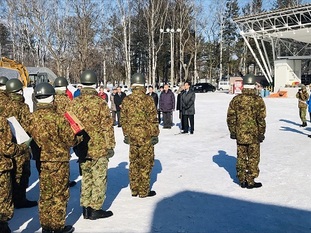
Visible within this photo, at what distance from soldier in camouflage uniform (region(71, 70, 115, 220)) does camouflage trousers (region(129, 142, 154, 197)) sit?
790mm

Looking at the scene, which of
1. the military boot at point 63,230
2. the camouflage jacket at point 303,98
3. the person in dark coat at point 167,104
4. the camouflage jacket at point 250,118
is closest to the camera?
the military boot at point 63,230

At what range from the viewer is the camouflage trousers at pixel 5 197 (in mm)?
3842

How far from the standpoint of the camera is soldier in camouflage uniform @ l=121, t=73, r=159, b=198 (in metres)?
5.32

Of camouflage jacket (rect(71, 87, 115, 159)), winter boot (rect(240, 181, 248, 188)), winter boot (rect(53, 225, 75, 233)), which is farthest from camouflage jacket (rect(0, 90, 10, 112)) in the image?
winter boot (rect(240, 181, 248, 188))

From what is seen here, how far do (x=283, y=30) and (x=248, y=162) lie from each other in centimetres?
3547

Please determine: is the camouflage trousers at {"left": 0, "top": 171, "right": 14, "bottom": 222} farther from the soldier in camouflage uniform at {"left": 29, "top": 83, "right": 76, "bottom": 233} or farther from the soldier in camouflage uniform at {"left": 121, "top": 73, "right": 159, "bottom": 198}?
the soldier in camouflage uniform at {"left": 121, "top": 73, "right": 159, "bottom": 198}

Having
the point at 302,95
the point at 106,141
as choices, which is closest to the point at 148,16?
the point at 302,95

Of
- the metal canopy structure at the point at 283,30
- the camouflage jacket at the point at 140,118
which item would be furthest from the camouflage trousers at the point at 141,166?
the metal canopy structure at the point at 283,30

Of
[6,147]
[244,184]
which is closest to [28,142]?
[6,147]

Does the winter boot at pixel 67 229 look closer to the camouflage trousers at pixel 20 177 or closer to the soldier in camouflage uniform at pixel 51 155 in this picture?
the soldier in camouflage uniform at pixel 51 155

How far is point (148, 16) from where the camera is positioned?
127 ft

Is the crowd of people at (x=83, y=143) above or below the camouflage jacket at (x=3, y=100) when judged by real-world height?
below

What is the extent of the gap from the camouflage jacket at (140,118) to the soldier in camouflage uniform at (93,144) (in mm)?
719

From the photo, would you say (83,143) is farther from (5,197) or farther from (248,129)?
(248,129)
